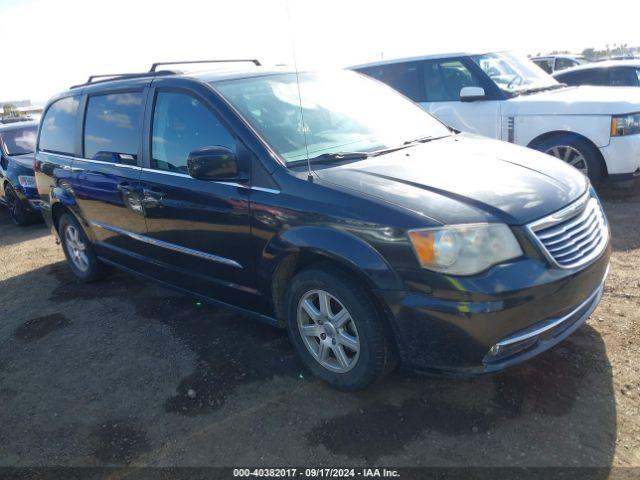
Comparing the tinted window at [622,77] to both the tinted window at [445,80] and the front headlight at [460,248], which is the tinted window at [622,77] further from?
the front headlight at [460,248]

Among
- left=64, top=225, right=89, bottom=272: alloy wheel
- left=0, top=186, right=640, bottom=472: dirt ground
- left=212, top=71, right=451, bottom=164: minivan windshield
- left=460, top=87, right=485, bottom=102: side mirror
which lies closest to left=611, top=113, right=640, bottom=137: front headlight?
left=460, top=87, right=485, bottom=102: side mirror

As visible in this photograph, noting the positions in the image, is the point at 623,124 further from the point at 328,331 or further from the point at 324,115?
the point at 328,331

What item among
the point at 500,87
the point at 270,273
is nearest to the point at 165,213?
the point at 270,273

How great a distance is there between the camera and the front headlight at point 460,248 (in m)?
2.52

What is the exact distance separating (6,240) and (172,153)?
569 cm

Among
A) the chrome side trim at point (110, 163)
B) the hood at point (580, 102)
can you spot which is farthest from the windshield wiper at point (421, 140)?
the hood at point (580, 102)

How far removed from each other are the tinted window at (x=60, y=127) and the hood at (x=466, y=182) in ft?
10.3

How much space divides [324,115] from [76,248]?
10.7ft

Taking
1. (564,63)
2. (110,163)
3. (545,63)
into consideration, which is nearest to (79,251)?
(110,163)

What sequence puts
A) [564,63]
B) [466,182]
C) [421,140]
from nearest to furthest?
[466,182], [421,140], [564,63]

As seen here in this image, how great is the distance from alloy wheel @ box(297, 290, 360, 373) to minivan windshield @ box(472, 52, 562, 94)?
4840 millimetres

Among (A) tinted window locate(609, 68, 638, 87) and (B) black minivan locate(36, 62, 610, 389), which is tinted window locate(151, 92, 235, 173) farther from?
(A) tinted window locate(609, 68, 638, 87)

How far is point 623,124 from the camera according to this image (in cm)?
603

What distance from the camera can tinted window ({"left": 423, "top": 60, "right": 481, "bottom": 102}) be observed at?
694 centimetres
